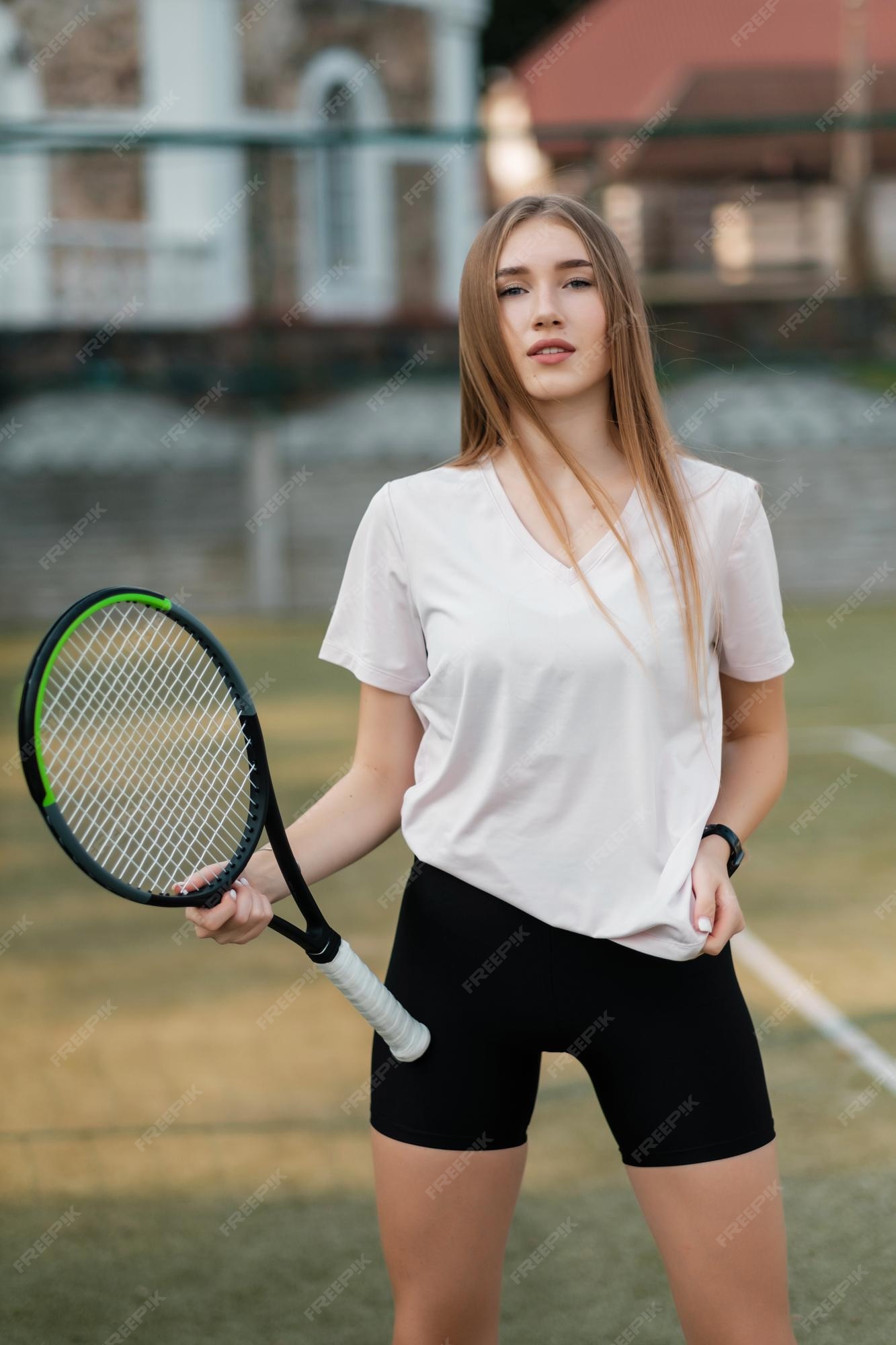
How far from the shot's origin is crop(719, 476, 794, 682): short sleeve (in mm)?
2025

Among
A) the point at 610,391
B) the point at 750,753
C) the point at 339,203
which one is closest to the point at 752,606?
the point at 750,753

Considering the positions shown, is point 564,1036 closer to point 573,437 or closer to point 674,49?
point 573,437

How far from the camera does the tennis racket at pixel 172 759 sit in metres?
1.95

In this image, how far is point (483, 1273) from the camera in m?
2.07

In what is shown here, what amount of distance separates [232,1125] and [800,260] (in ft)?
58.7

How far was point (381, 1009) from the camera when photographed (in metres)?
2.02

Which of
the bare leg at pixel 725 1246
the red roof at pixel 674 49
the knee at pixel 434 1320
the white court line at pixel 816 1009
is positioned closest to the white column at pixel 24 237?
the white court line at pixel 816 1009

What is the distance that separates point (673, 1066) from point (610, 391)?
32.4 inches

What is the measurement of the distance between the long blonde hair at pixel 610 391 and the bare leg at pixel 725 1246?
21.4 inches

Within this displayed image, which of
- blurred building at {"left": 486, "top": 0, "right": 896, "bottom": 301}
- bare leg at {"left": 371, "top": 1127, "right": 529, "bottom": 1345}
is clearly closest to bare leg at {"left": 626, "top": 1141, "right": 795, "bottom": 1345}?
bare leg at {"left": 371, "top": 1127, "right": 529, "bottom": 1345}

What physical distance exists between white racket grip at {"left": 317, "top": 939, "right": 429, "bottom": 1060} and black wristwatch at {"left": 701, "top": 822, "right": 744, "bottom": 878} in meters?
0.42

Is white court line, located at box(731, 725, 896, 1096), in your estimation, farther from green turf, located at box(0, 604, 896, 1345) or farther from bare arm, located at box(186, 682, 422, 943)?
bare arm, located at box(186, 682, 422, 943)

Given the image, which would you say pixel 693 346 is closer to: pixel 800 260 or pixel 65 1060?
pixel 800 260

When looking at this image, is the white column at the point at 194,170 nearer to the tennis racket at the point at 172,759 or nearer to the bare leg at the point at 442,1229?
the tennis racket at the point at 172,759
